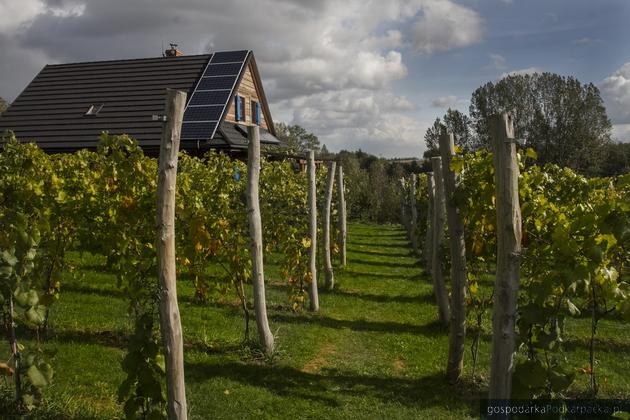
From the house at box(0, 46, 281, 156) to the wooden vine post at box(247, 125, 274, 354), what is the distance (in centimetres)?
1189

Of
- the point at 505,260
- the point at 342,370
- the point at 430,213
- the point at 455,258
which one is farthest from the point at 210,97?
the point at 505,260

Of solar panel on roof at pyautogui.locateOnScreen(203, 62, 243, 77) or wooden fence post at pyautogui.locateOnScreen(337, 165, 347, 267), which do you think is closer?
wooden fence post at pyautogui.locateOnScreen(337, 165, 347, 267)

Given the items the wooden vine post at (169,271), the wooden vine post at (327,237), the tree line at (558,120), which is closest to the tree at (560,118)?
the tree line at (558,120)

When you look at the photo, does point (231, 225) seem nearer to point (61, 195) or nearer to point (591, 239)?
point (61, 195)

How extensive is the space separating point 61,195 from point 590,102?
1557 inches

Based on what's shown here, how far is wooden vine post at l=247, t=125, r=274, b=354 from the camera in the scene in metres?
6.52

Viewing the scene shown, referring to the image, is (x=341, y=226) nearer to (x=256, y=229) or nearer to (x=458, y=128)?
(x=256, y=229)

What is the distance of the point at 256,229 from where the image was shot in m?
6.61

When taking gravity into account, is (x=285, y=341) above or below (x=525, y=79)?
below

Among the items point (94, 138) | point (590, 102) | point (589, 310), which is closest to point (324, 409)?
point (589, 310)

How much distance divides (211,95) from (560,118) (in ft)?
93.7

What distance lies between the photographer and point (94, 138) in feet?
66.4

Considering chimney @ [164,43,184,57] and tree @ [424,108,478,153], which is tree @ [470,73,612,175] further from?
chimney @ [164,43,184,57]

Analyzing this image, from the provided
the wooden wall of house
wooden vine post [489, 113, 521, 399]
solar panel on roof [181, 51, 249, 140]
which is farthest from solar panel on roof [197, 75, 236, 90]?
wooden vine post [489, 113, 521, 399]
